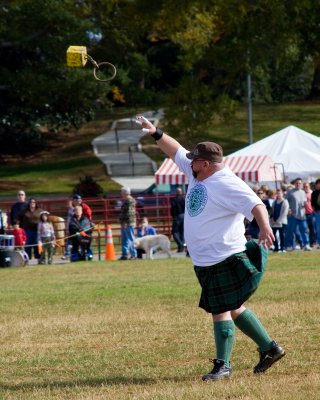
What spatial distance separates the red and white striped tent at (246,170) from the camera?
27156mm

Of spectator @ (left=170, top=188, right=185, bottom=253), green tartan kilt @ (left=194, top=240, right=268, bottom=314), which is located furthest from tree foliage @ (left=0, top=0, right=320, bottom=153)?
green tartan kilt @ (left=194, top=240, right=268, bottom=314)

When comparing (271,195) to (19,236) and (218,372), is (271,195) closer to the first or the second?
(19,236)

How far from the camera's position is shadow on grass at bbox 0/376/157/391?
289 inches

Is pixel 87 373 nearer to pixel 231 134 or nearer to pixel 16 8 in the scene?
pixel 16 8

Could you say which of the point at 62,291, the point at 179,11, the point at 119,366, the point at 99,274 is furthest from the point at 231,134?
the point at 119,366

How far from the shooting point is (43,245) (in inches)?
937

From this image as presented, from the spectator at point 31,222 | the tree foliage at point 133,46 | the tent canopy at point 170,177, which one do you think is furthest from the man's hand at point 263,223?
the tree foliage at point 133,46

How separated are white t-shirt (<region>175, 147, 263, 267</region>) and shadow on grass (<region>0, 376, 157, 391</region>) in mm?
922

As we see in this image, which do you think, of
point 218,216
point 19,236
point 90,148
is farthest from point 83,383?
point 90,148

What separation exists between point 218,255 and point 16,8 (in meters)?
36.9

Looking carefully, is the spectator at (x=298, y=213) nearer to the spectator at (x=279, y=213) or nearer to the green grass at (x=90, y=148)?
the spectator at (x=279, y=213)

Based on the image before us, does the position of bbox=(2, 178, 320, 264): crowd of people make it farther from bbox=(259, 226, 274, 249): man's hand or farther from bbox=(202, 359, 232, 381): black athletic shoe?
bbox=(259, 226, 274, 249): man's hand

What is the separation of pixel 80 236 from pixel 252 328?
16643 millimetres

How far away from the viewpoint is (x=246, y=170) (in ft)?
89.0
